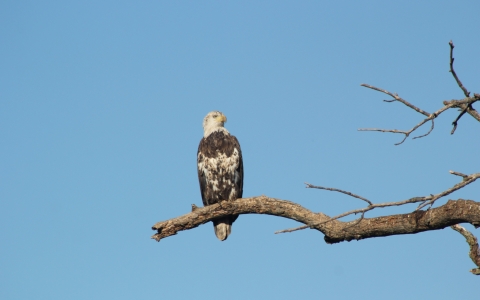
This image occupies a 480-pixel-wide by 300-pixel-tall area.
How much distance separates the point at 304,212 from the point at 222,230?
2609 mm

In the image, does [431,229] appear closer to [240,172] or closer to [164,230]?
[164,230]

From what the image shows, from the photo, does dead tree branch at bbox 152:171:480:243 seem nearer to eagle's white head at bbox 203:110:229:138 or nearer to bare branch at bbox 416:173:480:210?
bare branch at bbox 416:173:480:210

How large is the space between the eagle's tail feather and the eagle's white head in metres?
1.52

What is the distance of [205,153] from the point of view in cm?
954

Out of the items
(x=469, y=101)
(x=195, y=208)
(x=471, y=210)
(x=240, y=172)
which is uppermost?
(x=240, y=172)

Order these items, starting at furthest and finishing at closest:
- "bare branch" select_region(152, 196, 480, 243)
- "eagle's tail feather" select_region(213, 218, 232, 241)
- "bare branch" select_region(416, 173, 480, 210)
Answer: "eagle's tail feather" select_region(213, 218, 232, 241) < "bare branch" select_region(152, 196, 480, 243) < "bare branch" select_region(416, 173, 480, 210)

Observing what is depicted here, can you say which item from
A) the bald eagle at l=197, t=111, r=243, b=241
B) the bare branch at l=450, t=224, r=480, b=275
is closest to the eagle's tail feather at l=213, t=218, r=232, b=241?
the bald eagle at l=197, t=111, r=243, b=241

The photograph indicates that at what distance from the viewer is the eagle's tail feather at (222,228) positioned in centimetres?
921

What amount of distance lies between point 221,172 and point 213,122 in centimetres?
111

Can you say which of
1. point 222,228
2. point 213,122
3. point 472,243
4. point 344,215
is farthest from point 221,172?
point 344,215

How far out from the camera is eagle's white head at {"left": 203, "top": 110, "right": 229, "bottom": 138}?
32.6 ft

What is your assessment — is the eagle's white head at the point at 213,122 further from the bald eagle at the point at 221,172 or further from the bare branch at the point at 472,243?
the bare branch at the point at 472,243

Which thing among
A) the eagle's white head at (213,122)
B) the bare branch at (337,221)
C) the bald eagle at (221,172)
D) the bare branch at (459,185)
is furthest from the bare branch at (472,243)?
the eagle's white head at (213,122)

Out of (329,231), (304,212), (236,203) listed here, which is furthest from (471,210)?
(236,203)
